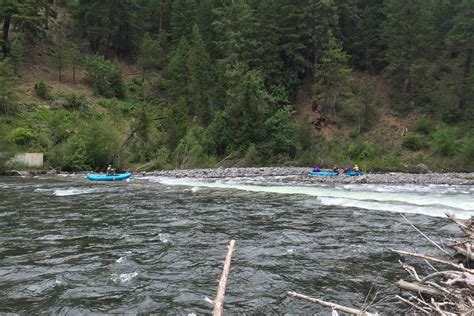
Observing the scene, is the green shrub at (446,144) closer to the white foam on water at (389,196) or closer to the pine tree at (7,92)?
the white foam on water at (389,196)

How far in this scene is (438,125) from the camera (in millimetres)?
41250

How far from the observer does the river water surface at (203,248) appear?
700 centimetres

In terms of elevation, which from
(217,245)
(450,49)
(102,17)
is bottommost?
(217,245)

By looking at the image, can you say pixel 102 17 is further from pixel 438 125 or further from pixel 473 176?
pixel 473 176

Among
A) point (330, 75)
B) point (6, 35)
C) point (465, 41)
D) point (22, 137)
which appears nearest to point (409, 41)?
point (465, 41)

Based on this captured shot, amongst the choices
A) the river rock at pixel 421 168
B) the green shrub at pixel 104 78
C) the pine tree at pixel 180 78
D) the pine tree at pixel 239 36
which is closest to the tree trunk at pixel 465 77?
the river rock at pixel 421 168

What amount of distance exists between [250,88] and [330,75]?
10.9 meters

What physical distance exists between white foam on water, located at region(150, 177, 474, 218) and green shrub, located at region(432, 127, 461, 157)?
14.2 meters

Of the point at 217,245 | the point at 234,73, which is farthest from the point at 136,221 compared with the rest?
the point at 234,73

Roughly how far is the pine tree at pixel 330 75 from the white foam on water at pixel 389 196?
2318 cm

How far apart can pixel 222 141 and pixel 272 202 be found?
71.1 feet

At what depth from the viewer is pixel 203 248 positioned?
403 inches

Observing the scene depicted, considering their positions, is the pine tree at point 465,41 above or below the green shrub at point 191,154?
above

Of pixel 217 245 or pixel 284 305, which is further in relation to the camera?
pixel 217 245
